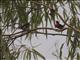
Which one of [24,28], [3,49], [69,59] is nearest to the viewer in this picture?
[3,49]

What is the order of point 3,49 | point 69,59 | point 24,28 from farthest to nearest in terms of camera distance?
point 69,59 → point 24,28 → point 3,49

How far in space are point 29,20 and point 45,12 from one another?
7 centimetres

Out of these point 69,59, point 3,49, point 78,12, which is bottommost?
point 69,59

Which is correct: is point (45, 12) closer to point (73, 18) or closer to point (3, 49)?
point (73, 18)

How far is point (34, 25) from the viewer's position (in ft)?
3.52

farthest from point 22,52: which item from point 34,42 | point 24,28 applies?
point 34,42

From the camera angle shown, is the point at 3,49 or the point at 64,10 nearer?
the point at 3,49

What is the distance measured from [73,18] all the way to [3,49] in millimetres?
329

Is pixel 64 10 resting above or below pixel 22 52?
above

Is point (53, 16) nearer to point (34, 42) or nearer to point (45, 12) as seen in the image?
point (45, 12)

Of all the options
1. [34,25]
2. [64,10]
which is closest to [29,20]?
[34,25]

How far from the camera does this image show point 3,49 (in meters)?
0.90

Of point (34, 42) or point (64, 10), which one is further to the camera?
point (34, 42)

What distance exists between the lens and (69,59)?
3.83 ft
